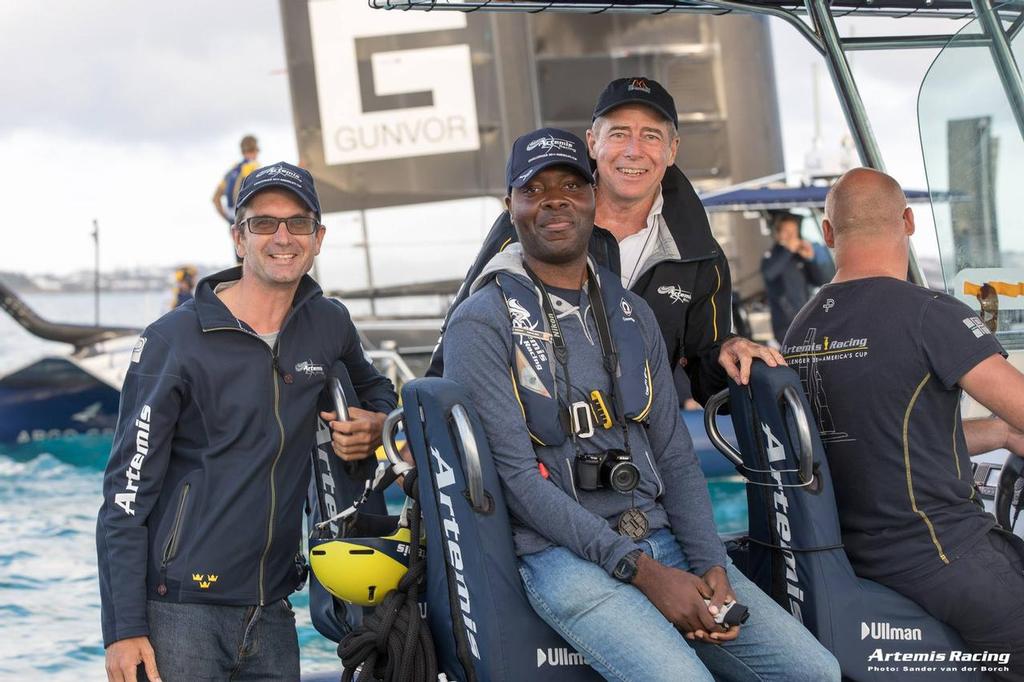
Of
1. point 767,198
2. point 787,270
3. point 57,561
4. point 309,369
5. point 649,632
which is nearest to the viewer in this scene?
point 649,632

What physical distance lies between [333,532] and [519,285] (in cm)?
73

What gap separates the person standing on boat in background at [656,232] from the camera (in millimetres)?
3035

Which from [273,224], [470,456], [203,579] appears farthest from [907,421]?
[203,579]

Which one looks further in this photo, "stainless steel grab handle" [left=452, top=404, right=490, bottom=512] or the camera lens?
the camera lens

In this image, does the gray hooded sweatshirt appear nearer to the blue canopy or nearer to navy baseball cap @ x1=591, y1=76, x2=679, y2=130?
navy baseball cap @ x1=591, y1=76, x2=679, y2=130

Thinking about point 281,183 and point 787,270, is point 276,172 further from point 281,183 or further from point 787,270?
point 787,270

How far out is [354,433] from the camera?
2623mm

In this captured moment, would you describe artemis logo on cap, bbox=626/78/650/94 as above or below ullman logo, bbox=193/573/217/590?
above

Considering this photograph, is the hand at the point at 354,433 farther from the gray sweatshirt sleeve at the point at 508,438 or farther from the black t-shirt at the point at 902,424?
the black t-shirt at the point at 902,424

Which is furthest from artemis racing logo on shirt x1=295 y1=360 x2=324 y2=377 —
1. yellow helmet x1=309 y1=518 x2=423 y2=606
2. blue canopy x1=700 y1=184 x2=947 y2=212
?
blue canopy x1=700 y1=184 x2=947 y2=212

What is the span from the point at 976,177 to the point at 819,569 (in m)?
1.30

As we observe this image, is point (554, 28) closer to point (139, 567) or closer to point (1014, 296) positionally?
point (1014, 296)

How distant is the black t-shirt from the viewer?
8.29ft

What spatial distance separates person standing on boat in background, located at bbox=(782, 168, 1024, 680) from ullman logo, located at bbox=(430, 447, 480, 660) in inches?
37.3
